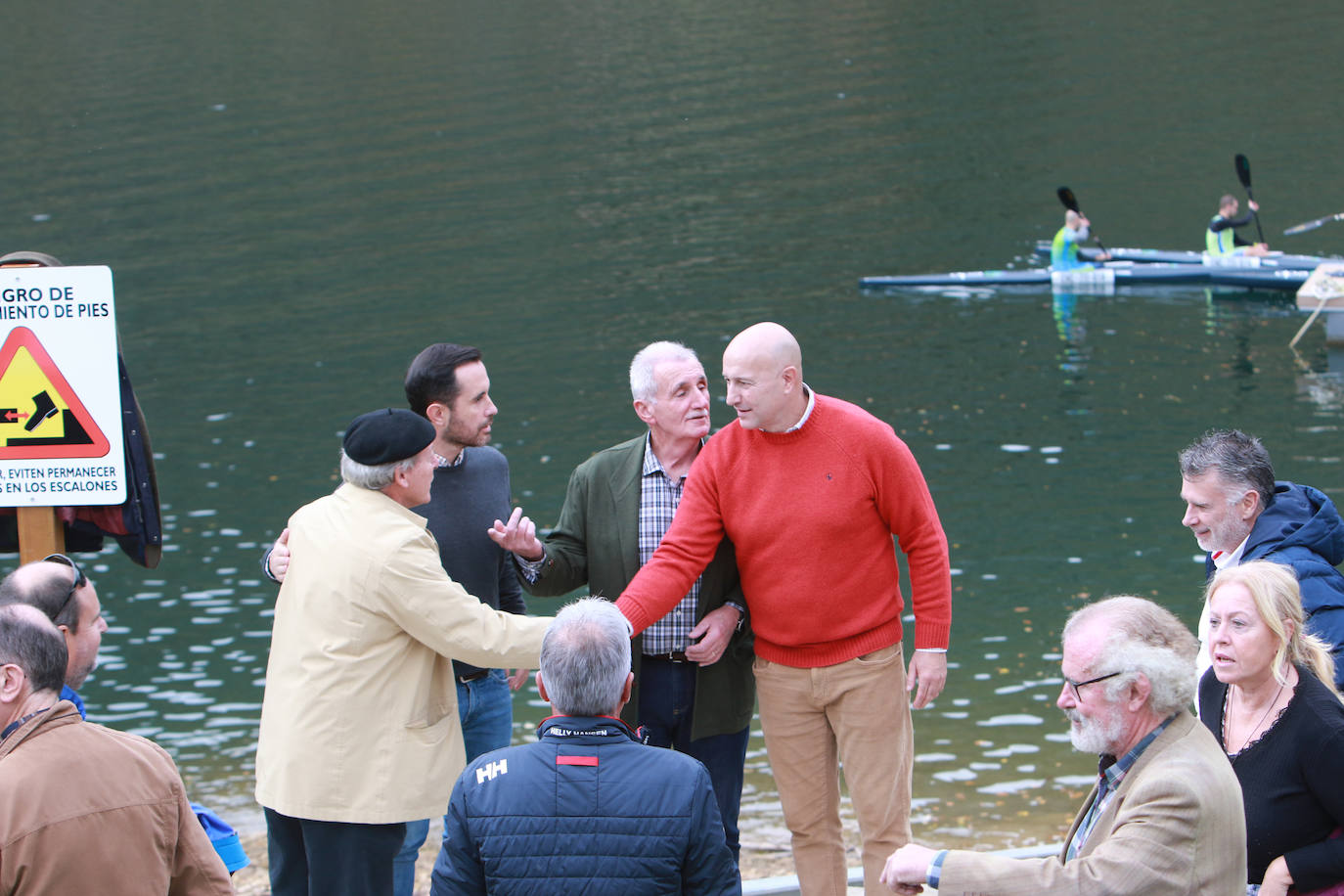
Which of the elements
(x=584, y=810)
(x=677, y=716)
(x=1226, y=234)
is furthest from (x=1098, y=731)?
(x=1226, y=234)

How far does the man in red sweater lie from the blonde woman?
3.27 feet

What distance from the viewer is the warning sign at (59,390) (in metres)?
4.56

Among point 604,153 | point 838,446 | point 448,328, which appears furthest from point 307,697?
point 604,153

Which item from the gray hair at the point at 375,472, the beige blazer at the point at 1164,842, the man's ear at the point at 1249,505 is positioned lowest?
the beige blazer at the point at 1164,842

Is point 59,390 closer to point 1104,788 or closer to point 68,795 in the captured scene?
point 68,795

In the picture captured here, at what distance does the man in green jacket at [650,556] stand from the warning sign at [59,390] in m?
1.26

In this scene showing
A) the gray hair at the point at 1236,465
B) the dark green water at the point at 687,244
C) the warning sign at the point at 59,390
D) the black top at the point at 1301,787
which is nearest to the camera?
the black top at the point at 1301,787

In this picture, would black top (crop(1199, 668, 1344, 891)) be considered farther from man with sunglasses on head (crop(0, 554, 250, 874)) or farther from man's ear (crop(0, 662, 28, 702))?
man's ear (crop(0, 662, 28, 702))

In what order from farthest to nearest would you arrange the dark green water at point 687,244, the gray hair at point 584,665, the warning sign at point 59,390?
the dark green water at point 687,244
the warning sign at point 59,390
the gray hair at point 584,665

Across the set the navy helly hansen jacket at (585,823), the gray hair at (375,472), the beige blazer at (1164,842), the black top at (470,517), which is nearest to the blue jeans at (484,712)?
the black top at (470,517)

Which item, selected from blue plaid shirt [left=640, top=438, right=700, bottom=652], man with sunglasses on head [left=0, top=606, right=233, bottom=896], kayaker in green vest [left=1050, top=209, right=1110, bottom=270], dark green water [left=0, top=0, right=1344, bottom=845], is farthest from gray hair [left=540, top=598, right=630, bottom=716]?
kayaker in green vest [left=1050, top=209, right=1110, bottom=270]

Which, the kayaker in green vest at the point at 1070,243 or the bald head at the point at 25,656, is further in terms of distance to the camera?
the kayaker in green vest at the point at 1070,243

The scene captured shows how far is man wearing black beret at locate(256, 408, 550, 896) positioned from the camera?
386 cm

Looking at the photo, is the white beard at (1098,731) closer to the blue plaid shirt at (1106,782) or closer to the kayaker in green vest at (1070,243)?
the blue plaid shirt at (1106,782)
